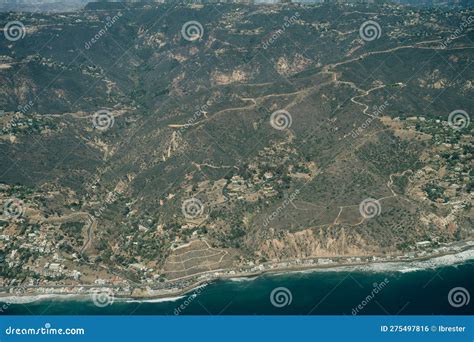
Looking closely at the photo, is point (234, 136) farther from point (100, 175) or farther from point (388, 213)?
point (388, 213)

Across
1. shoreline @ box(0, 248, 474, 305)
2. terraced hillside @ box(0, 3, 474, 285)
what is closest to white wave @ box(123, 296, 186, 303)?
shoreline @ box(0, 248, 474, 305)

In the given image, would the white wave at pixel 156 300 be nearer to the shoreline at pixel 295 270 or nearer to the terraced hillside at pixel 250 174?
the shoreline at pixel 295 270

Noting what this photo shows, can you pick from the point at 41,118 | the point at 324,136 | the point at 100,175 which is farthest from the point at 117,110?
the point at 324,136

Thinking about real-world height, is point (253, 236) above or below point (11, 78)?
below

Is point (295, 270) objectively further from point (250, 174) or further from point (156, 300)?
point (250, 174)

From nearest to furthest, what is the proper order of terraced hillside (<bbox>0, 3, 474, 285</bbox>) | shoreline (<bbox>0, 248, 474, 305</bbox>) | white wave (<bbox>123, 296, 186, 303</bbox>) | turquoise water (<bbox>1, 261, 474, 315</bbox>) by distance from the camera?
turquoise water (<bbox>1, 261, 474, 315</bbox>)
white wave (<bbox>123, 296, 186, 303</bbox>)
shoreline (<bbox>0, 248, 474, 305</bbox>)
terraced hillside (<bbox>0, 3, 474, 285</bbox>)

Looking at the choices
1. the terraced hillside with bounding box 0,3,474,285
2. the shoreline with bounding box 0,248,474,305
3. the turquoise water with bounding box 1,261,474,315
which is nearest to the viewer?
the turquoise water with bounding box 1,261,474,315

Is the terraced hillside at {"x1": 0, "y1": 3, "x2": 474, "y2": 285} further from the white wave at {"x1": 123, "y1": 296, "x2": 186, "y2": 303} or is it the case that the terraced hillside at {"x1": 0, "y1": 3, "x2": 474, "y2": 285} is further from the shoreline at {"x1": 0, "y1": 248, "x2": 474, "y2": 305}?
the white wave at {"x1": 123, "y1": 296, "x2": 186, "y2": 303}
